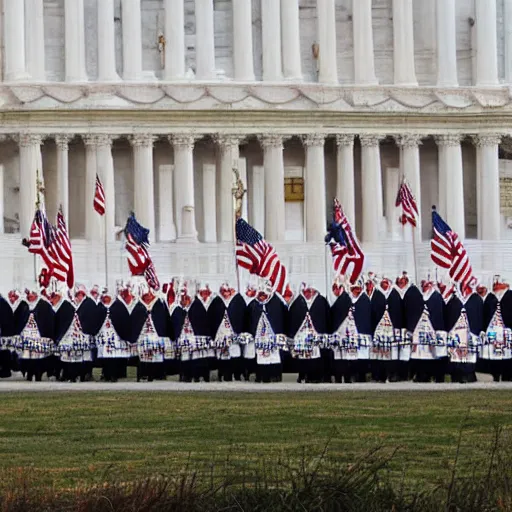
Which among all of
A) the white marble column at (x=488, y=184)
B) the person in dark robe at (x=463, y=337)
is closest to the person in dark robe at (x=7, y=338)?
the person in dark robe at (x=463, y=337)

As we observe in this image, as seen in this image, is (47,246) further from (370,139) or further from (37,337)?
(370,139)

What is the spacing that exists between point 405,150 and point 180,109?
8.69m

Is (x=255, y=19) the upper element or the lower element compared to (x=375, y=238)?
upper

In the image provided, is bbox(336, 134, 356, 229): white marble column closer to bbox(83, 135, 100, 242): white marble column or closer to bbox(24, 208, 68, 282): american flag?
bbox(83, 135, 100, 242): white marble column

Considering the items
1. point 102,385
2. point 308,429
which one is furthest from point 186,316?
point 308,429

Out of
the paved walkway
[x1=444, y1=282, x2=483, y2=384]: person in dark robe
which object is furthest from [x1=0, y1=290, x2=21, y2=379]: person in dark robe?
[x1=444, y1=282, x2=483, y2=384]: person in dark robe

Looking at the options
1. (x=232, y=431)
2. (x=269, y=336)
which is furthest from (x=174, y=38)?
(x=232, y=431)

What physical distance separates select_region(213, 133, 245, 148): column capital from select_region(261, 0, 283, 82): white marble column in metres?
3.36

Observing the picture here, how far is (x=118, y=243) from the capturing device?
81.6m

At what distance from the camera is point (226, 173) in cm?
8381

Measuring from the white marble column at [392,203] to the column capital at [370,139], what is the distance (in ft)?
6.69

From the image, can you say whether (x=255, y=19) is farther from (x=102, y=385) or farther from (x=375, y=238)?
(x=102, y=385)

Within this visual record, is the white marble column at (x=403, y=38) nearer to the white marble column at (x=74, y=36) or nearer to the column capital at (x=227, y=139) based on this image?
the column capital at (x=227, y=139)

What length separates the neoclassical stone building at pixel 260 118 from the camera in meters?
83.1
